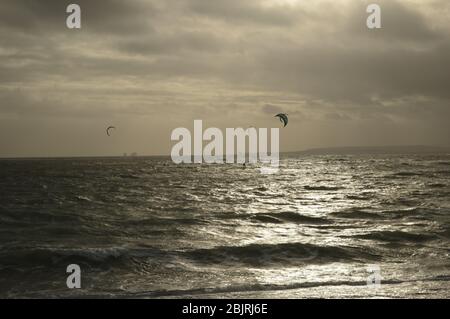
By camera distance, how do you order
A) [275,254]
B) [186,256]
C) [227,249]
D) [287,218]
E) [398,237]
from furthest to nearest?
[287,218], [398,237], [227,249], [275,254], [186,256]

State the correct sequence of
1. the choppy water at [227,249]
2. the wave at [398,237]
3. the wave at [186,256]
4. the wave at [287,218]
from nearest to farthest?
the choppy water at [227,249]
the wave at [186,256]
the wave at [398,237]
the wave at [287,218]

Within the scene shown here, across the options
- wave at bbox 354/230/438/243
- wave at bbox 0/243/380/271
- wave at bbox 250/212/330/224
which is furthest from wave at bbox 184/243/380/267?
wave at bbox 250/212/330/224

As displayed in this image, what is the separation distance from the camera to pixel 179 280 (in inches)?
555

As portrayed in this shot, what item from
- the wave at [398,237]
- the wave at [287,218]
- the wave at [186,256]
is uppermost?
the wave at [398,237]

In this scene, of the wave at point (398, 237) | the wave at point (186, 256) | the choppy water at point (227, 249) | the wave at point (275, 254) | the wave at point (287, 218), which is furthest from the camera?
the wave at point (287, 218)

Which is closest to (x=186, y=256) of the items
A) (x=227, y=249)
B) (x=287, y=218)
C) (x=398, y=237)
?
(x=227, y=249)

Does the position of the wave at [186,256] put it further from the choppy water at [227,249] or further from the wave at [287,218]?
the wave at [287,218]

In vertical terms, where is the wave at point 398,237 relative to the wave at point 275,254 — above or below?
above

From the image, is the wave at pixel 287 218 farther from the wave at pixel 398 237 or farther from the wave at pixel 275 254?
the wave at pixel 275 254

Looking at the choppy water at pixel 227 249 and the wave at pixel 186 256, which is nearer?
the choppy water at pixel 227 249

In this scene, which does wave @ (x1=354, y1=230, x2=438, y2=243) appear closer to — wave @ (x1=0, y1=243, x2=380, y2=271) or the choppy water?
the choppy water

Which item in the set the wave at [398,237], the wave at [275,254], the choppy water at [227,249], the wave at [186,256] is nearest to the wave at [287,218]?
the choppy water at [227,249]

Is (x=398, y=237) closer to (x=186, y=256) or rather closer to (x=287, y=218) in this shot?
(x=287, y=218)
